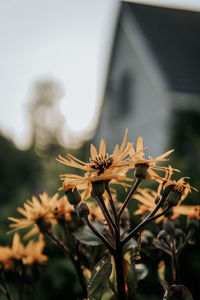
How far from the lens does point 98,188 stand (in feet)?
2.94

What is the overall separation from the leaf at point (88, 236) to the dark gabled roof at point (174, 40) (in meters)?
8.11

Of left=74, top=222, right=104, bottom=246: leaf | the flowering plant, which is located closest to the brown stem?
the flowering plant

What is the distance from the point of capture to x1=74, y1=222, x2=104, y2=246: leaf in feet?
3.38

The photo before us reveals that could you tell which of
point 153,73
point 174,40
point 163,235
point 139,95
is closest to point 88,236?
point 163,235

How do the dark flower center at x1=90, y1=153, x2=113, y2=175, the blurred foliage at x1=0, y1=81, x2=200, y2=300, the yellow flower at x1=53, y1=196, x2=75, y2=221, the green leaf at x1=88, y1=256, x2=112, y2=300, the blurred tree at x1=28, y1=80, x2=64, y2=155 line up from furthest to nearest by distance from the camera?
1. the blurred tree at x1=28, y1=80, x2=64, y2=155
2. the blurred foliage at x1=0, y1=81, x2=200, y2=300
3. the yellow flower at x1=53, y1=196, x2=75, y2=221
4. the dark flower center at x1=90, y1=153, x2=113, y2=175
5. the green leaf at x1=88, y1=256, x2=112, y2=300

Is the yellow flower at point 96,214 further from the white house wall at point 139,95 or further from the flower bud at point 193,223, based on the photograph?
the white house wall at point 139,95

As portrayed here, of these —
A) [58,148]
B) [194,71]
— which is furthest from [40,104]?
[194,71]

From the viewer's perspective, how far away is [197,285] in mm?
1716

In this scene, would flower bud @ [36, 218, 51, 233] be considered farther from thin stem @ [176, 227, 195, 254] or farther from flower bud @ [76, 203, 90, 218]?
thin stem @ [176, 227, 195, 254]

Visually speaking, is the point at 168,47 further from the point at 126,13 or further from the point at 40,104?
the point at 40,104

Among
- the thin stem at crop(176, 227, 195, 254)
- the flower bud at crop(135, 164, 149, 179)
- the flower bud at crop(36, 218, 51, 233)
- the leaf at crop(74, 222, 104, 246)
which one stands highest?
the flower bud at crop(135, 164, 149, 179)

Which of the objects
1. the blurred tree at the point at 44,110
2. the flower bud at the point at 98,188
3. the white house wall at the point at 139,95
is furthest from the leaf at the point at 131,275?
the blurred tree at the point at 44,110

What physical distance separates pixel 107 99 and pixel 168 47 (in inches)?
183

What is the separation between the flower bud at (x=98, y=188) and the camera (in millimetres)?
897
